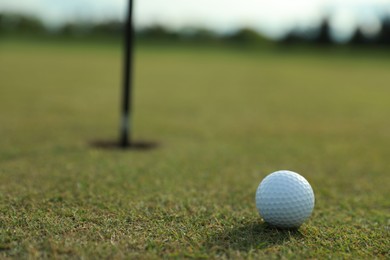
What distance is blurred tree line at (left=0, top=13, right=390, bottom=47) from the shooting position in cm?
4522

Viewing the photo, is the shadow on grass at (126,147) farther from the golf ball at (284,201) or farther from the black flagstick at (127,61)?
the golf ball at (284,201)

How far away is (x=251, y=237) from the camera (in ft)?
9.00

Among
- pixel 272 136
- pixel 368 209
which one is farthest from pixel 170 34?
pixel 368 209

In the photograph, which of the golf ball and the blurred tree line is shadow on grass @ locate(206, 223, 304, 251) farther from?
the blurred tree line

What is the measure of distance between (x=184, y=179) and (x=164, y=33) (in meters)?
46.6

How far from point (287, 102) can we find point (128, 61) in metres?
6.62

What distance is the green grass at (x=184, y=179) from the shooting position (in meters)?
2.63

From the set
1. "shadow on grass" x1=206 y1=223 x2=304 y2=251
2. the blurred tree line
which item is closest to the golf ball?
"shadow on grass" x1=206 y1=223 x2=304 y2=251

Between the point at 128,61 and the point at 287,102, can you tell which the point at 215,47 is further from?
the point at 128,61

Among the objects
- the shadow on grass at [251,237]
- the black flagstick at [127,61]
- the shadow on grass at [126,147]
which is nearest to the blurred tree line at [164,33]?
the shadow on grass at [126,147]

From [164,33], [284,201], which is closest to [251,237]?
[284,201]

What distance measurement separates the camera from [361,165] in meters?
5.02

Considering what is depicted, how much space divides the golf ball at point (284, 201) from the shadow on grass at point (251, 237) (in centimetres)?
6

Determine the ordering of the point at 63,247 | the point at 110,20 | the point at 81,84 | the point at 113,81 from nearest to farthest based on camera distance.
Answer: the point at 63,247 → the point at 81,84 → the point at 113,81 → the point at 110,20
